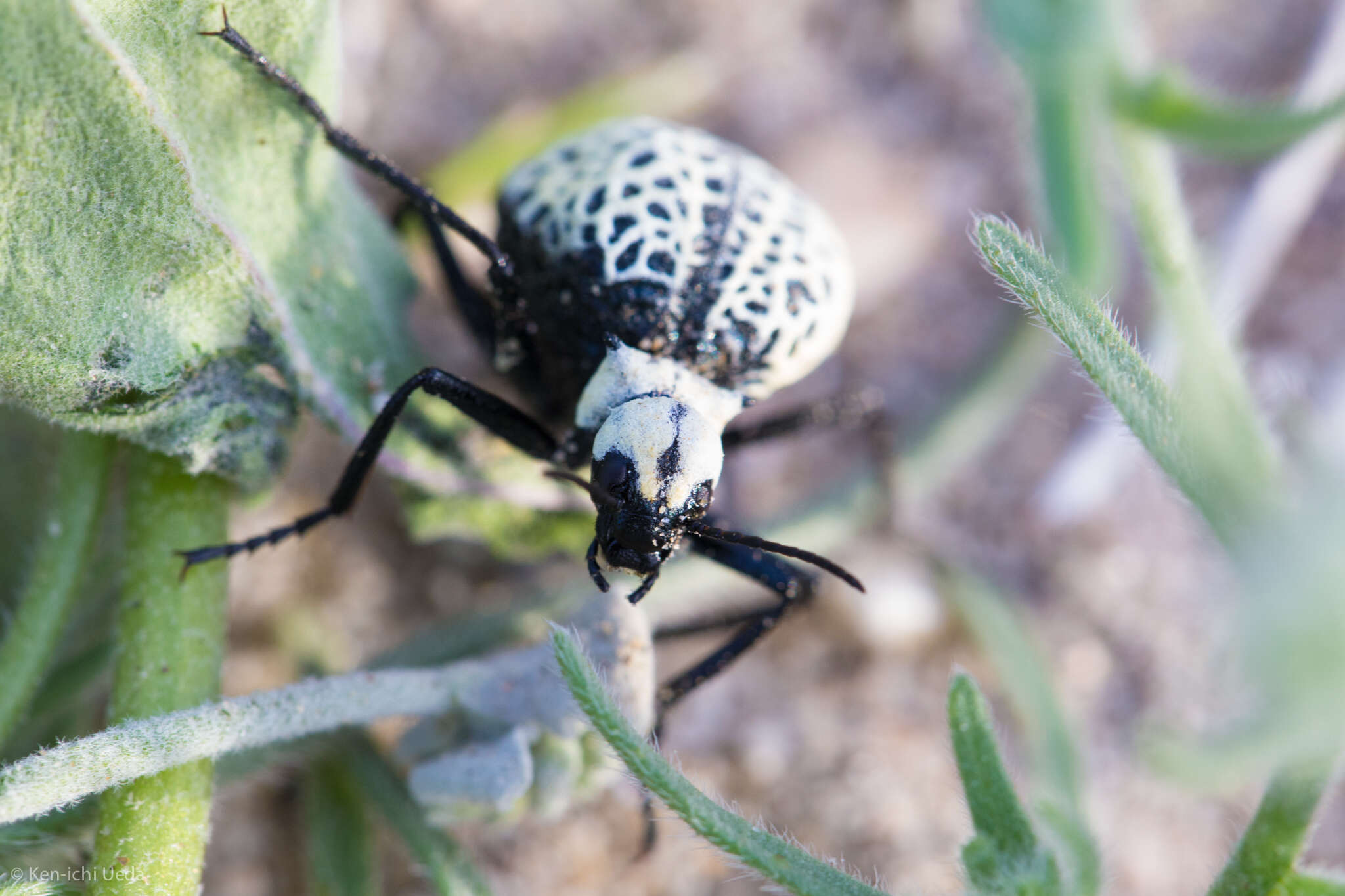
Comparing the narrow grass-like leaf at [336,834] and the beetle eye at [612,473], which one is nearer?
the beetle eye at [612,473]

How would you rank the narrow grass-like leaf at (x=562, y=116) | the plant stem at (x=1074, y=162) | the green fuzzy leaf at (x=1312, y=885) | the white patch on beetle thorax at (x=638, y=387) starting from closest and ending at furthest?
the green fuzzy leaf at (x=1312, y=885), the white patch on beetle thorax at (x=638, y=387), the plant stem at (x=1074, y=162), the narrow grass-like leaf at (x=562, y=116)

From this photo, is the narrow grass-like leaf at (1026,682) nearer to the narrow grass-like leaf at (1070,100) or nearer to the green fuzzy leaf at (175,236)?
the narrow grass-like leaf at (1070,100)

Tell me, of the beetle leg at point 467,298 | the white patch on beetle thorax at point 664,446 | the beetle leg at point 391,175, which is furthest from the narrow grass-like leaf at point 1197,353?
the beetle leg at point 467,298

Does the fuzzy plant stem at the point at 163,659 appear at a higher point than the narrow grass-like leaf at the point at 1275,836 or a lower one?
lower

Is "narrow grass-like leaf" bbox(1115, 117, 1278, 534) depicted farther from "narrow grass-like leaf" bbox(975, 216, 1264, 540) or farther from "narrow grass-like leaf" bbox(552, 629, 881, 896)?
"narrow grass-like leaf" bbox(552, 629, 881, 896)

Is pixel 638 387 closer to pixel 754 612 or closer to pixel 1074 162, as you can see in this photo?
pixel 754 612

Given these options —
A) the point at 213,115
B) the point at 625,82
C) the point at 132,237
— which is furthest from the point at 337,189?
the point at 625,82
